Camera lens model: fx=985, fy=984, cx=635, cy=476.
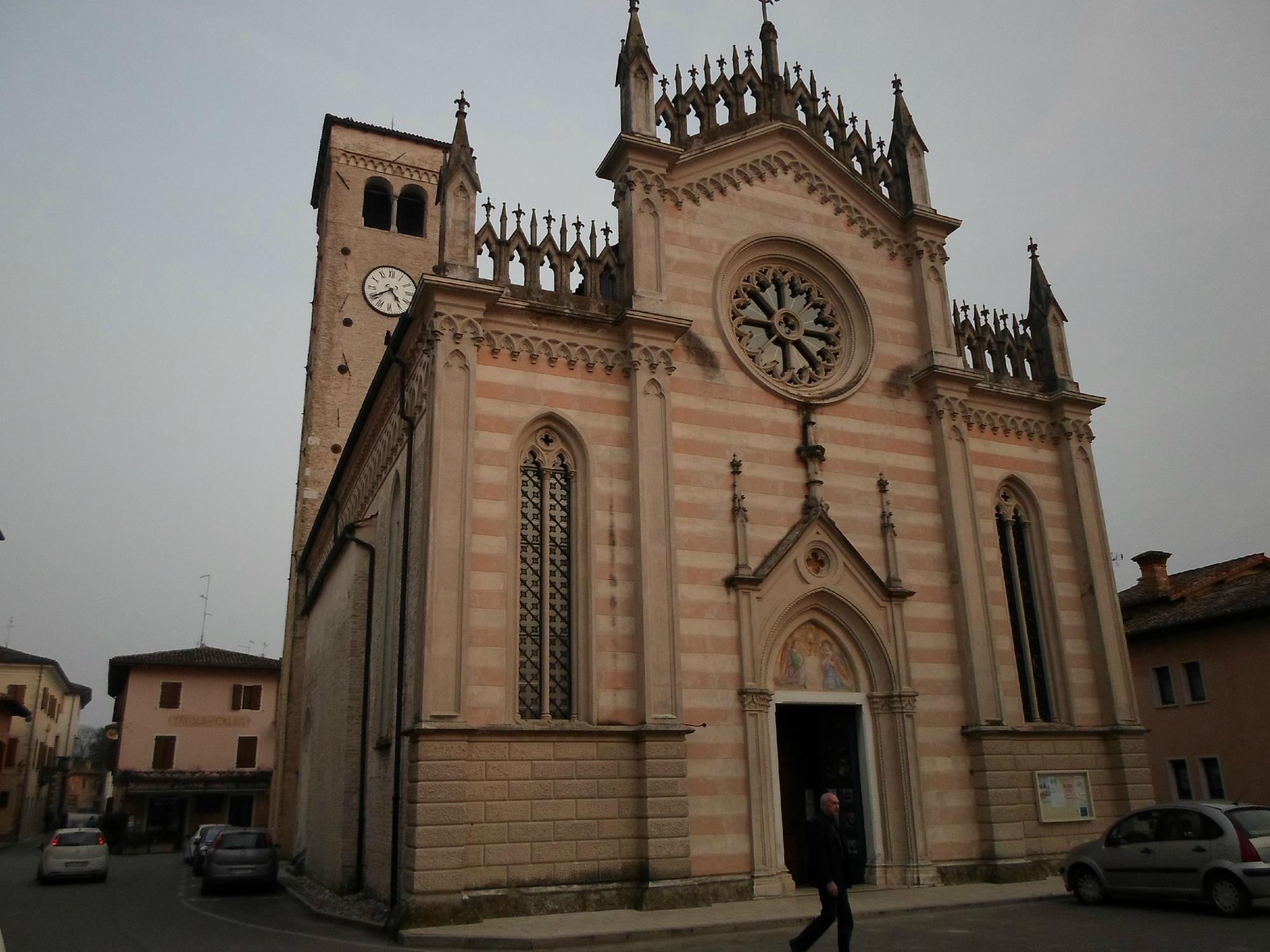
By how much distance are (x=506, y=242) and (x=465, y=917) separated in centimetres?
1082

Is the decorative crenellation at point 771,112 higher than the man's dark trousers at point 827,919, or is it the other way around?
the decorative crenellation at point 771,112

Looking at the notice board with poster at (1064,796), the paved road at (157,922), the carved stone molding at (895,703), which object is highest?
the carved stone molding at (895,703)

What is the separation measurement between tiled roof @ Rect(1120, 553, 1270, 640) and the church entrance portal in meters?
15.0

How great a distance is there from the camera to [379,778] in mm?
16781

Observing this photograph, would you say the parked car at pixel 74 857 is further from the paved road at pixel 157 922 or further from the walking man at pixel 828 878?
the walking man at pixel 828 878

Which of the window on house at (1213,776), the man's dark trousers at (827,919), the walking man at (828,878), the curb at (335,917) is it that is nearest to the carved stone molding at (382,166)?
the curb at (335,917)

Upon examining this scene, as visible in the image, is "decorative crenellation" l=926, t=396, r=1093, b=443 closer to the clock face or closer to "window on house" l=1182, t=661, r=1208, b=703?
"window on house" l=1182, t=661, r=1208, b=703

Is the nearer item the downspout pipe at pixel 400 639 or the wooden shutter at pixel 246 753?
the downspout pipe at pixel 400 639

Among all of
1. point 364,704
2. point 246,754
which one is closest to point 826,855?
point 364,704

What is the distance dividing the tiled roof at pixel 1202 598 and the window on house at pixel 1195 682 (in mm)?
1285

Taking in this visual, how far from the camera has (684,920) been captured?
13414mm

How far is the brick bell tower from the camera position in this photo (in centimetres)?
3322

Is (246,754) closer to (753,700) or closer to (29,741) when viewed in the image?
(29,741)

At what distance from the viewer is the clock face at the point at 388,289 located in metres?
36.3
